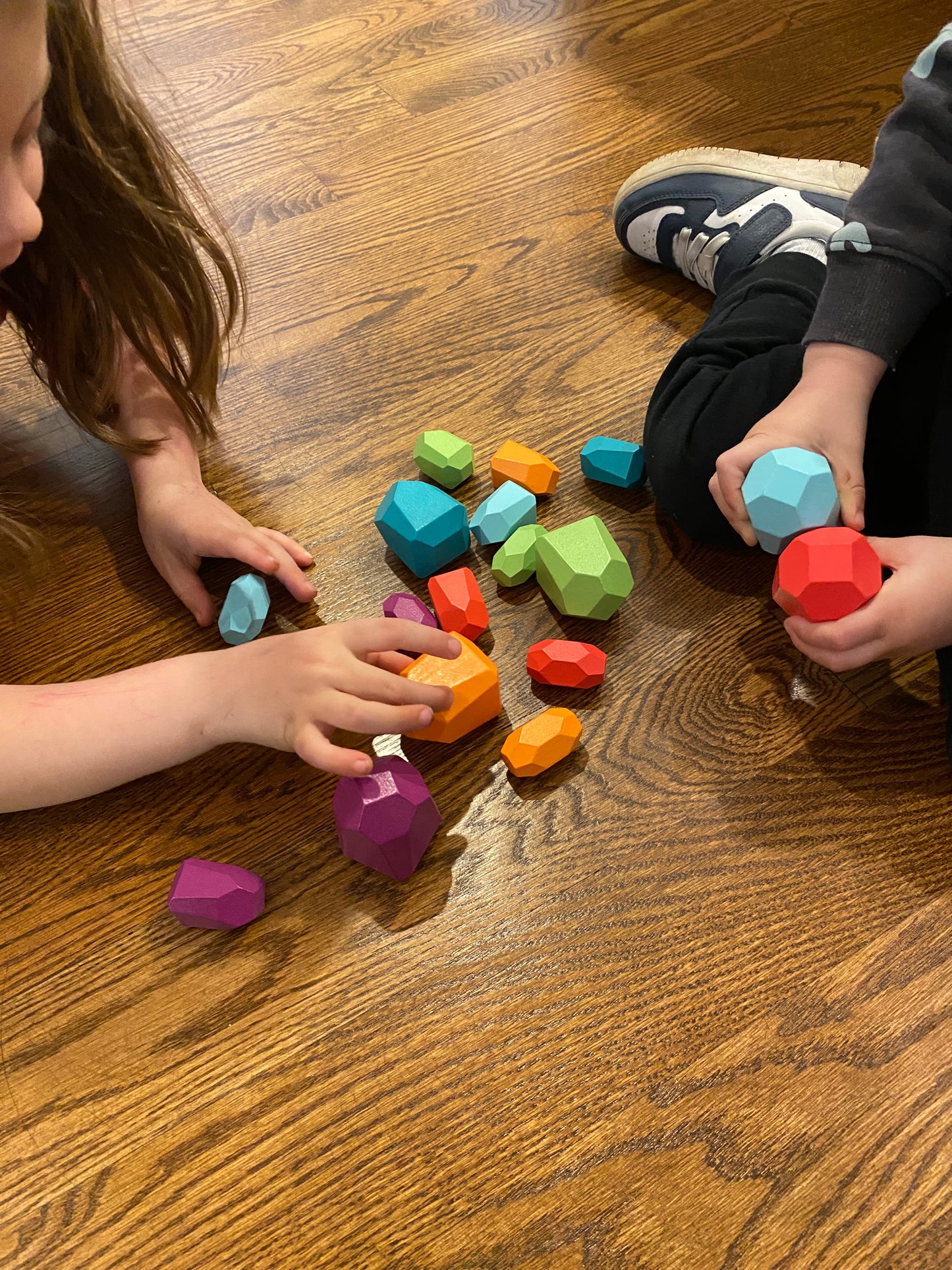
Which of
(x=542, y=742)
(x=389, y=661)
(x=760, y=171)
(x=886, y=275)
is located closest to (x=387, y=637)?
(x=389, y=661)

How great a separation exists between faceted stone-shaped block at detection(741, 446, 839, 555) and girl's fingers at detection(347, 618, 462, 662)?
251 millimetres

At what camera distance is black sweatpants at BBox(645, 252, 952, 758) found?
788mm

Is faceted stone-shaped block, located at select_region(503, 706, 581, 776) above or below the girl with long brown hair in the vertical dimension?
below

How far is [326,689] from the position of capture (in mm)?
671

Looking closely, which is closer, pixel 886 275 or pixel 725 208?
pixel 886 275

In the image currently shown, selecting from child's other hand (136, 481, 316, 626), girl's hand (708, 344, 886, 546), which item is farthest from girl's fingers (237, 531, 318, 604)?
girl's hand (708, 344, 886, 546)

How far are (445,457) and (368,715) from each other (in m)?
0.32

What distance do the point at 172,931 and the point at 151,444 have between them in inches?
17.3

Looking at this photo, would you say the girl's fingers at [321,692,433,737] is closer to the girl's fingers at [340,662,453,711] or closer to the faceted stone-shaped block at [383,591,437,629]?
the girl's fingers at [340,662,453,711]

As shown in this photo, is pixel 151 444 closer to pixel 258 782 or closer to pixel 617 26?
pixel 258 782

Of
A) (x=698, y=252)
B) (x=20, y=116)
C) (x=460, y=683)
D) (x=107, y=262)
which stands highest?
(x=20, y=116)

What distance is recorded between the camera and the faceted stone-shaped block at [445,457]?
2.91 feet

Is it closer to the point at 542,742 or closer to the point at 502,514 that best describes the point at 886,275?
A: the point at 502,514

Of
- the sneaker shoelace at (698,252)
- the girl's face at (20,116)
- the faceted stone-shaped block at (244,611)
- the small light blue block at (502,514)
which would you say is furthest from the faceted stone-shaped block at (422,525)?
the sneaker shoelace at (698,252)
